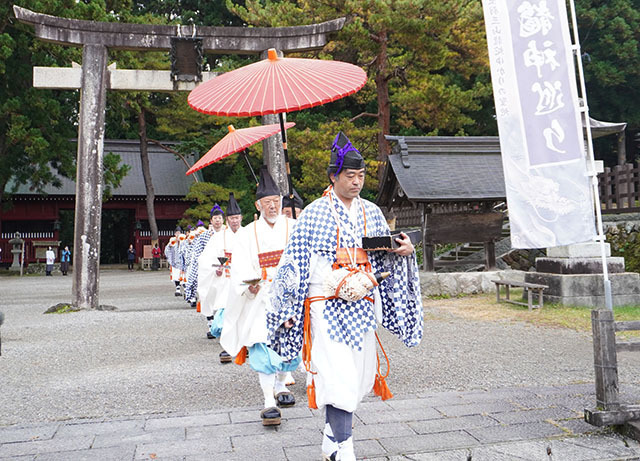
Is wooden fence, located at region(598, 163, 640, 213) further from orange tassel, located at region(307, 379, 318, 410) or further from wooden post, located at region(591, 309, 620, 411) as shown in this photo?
orange tassel, located at region(307, 379, 318, 410)

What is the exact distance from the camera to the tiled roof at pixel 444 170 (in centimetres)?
1213

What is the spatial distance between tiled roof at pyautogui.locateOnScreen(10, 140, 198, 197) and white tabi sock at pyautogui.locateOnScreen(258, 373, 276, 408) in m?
28.5

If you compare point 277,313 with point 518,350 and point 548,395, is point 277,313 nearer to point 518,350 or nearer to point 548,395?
point 548,395

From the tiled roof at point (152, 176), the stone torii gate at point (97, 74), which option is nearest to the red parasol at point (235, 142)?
the stone torii gate at point (97, 74)

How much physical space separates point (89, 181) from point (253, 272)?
7559mm

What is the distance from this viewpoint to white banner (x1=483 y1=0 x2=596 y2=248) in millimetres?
4543

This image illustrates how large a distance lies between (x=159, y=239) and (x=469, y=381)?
28498mm

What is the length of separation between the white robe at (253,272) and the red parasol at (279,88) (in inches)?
14.7

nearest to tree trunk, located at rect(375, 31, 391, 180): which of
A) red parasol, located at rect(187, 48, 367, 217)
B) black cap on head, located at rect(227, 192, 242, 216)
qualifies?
black cap on head, located at rect(227, 192, 242, 216)

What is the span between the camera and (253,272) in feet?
14.8

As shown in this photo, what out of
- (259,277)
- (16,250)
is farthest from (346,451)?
(16,250)

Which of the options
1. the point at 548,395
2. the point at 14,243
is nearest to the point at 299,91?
the point at 548,395

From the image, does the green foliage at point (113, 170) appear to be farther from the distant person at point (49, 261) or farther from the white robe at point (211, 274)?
the white robe at point (211, 274)

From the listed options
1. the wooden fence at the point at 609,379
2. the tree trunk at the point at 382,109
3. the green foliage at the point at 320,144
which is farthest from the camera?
the tree trunk at the point at 382,109
